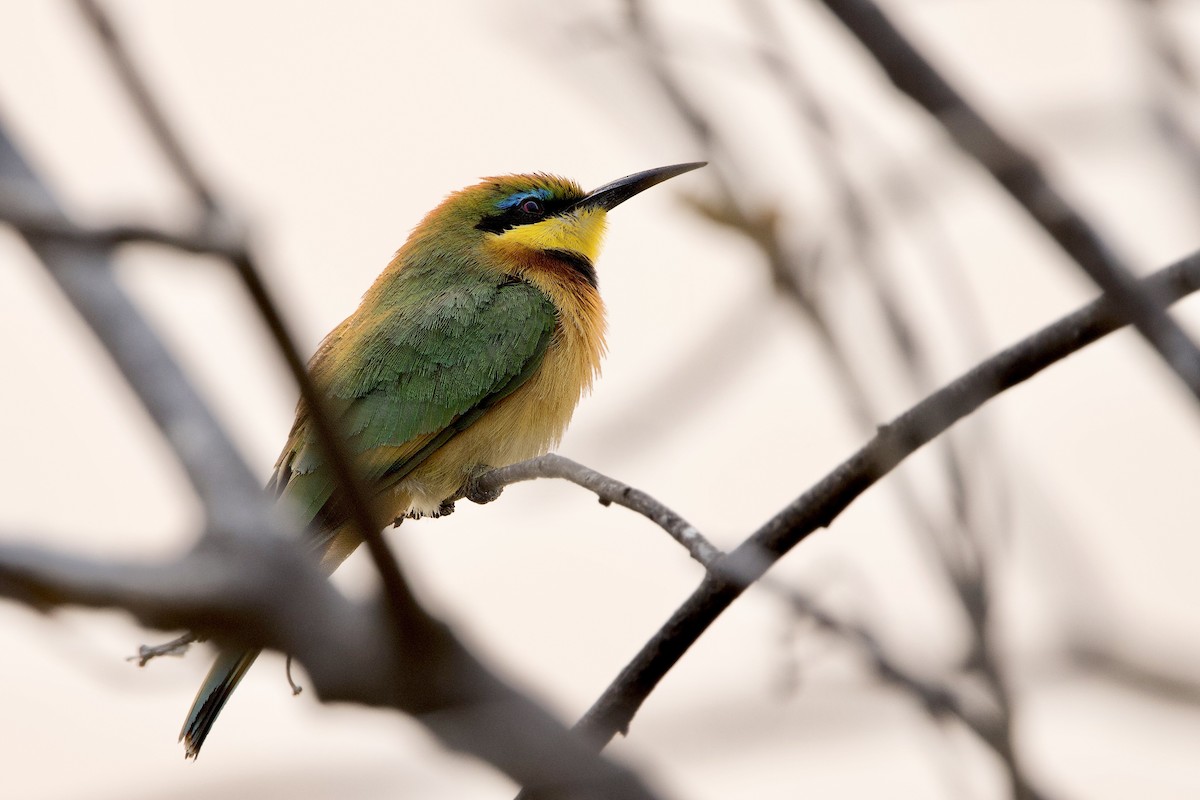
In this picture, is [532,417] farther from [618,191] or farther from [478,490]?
[618,191]

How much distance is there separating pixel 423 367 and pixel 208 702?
63.1 inches

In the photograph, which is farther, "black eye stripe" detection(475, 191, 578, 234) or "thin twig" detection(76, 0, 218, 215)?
"black eye stripe" detection(475, 191, 578, 234)

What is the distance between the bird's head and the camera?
5379 mm

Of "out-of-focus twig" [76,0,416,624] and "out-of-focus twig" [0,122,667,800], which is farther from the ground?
"out-of-focus twig" [76,0,416,624]

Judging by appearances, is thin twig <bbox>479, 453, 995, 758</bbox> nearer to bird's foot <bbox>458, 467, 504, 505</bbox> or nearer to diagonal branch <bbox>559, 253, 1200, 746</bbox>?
diagonal branch <bbox>559, 253, 1200, 746</bbox>

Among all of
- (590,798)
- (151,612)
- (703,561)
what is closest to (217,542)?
(151,612)

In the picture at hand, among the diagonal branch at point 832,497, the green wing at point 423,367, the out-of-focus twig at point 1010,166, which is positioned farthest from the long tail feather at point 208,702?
the out-of-focus twig at point 1010,166

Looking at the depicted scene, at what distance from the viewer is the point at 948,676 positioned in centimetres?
185

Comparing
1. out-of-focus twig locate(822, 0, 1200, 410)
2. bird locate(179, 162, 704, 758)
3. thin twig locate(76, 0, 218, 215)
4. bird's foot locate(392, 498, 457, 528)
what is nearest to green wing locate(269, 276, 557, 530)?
bird locate(179, 162, 704, 758)

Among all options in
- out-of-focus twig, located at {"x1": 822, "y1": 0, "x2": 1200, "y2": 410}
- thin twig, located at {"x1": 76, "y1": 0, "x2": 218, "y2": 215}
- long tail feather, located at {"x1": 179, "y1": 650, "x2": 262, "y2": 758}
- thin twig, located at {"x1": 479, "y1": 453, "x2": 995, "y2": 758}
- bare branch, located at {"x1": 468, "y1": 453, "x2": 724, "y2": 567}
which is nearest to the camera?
thin twig, located at {"x1": 76, "y1": 0, "x2": 218, "y2": 215}

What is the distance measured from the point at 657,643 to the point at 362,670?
798mm

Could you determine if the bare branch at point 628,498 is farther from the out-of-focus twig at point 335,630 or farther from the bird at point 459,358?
the bird at point 459,358

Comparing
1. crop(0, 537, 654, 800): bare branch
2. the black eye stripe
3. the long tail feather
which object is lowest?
the long tail feather

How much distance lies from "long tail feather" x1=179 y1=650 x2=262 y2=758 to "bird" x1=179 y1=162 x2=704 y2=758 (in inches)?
21.7
